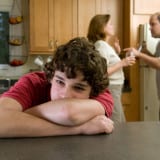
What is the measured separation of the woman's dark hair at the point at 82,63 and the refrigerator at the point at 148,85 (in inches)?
87.2

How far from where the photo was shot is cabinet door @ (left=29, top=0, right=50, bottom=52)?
129 inches

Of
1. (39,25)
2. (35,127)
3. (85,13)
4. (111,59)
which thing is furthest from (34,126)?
(85,13)

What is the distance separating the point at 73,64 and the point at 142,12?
2510mm

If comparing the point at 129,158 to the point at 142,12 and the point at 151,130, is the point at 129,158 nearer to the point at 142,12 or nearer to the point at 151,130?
the point at 151,130

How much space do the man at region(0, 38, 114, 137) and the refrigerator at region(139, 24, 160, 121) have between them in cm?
215

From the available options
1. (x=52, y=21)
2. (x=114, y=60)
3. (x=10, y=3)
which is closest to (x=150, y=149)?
(x=114, y=60)

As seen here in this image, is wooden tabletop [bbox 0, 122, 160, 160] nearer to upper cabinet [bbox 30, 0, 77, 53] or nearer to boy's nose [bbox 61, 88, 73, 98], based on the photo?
boy's nose [bbox 61, 88, 73, 98]

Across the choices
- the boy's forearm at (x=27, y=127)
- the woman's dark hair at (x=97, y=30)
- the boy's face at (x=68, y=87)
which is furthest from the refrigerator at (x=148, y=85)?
the boy's forearm at (x=27, y=127)

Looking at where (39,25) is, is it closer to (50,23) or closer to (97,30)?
(50,23)

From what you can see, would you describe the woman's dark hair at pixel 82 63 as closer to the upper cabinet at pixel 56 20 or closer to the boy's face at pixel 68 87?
the boy's face at pixel 68 87

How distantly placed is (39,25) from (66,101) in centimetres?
254

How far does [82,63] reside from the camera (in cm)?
91

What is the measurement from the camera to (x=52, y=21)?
10.9 feet

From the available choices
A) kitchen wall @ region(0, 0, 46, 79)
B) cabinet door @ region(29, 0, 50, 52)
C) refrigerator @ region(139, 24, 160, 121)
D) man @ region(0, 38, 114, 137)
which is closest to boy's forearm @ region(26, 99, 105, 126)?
man @ region(0, 38, 114, 137)
